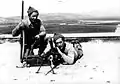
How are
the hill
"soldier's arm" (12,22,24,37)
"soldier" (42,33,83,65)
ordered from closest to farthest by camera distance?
"soldier" (42,33,83,65) → "soldier's arm" (12,22,24,37) → the hill

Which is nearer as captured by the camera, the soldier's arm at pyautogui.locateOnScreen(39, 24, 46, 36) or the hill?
the soldier's arm at pyautogui.locateOnScreen(39, 24, 46, 36)

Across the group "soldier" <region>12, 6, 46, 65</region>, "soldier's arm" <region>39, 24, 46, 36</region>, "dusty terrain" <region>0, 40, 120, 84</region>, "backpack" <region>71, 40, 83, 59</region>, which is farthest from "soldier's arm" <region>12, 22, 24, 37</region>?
"backpack" <region>71, 40, 83, 59</region>

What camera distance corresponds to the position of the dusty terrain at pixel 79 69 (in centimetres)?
321

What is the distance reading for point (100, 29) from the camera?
11.6ft

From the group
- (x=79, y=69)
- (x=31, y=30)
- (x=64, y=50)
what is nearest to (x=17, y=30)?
(x=31, y=30)

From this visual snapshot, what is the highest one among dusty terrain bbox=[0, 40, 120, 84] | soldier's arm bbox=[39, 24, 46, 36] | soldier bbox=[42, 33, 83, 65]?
soldier's arm bbox=[39, 24, 46, 36]

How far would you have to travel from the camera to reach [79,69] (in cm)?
333

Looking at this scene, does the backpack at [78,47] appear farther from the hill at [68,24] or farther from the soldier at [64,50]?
the hill at [68,24]

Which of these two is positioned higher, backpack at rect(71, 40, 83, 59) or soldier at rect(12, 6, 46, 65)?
soldier at rect(12, 6, 46, 65)

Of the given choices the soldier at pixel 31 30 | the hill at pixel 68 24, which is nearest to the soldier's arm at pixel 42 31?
the soldier at pixel 31 30

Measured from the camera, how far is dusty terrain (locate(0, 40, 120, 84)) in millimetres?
3211

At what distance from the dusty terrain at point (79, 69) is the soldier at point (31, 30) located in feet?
0.54

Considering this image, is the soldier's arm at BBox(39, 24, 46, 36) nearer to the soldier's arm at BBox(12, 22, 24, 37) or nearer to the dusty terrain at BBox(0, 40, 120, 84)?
the soldier's arm at BBox(12, 22, 24, 37)

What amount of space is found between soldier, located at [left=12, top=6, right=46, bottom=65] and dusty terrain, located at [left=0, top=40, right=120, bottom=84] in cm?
16
